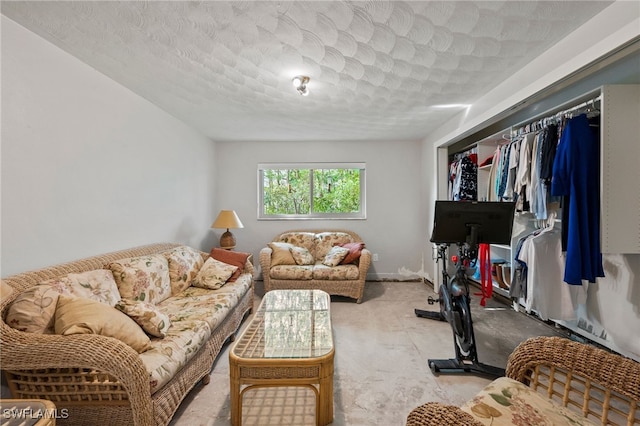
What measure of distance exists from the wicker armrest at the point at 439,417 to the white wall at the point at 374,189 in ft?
12.0

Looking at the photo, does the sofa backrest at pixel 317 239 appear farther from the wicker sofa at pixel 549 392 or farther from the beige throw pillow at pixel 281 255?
the wicker sofa at pixel 549 392

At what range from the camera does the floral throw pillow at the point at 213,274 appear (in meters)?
2.71

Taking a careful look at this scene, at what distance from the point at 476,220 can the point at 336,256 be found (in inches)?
77.4

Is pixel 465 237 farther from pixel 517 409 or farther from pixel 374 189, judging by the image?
pixel 374 189

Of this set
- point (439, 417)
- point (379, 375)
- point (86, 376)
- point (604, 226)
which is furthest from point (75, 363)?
point (604, 226)

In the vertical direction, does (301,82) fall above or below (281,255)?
above

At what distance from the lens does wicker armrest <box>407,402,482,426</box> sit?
33.3 inches

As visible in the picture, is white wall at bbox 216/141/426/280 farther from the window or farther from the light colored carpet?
the light colored carpet

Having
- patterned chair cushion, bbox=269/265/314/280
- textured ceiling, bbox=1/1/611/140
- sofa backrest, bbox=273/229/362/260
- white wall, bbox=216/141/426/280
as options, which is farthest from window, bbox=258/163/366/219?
textured ceiling, bbox=1/1/611/140

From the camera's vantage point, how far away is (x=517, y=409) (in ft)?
3.51

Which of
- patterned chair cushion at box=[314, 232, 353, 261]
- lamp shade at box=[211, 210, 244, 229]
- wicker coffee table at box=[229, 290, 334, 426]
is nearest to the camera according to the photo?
wicker coffee table at box=[229, 290, 334, 426]

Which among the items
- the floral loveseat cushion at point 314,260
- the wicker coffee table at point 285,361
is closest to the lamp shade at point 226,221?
A: the floral loveseat cushion at point 314,260

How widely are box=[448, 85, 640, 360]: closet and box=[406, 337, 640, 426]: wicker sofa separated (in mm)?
1092

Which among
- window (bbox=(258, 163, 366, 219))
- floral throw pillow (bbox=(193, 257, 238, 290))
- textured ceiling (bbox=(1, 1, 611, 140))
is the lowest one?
floral throw pillow (bbox=(193, 257, 238, 290))
